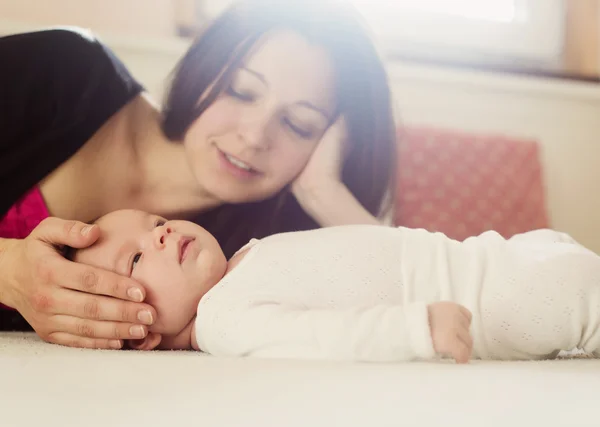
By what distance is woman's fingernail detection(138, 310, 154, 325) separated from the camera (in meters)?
0.71

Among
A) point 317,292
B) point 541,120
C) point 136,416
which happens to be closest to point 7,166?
point 317,292

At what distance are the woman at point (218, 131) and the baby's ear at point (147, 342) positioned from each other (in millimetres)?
194

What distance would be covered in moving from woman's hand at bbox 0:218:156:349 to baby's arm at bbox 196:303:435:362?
0.12 m

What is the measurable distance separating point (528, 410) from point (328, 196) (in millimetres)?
843

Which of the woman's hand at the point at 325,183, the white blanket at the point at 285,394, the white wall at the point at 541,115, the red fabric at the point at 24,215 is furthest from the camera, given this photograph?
the white wall at the point at 541,115

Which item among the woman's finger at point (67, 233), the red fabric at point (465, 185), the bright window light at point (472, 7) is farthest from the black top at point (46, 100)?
the bright window light at point (472, 7)

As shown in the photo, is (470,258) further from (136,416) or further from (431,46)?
(431,46)

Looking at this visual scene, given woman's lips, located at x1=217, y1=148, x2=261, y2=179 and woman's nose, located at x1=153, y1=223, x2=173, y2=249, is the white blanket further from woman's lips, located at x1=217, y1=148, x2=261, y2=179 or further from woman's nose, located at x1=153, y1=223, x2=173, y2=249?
woman's lips, located at x1=217, y1=148, x2=261, y2=179

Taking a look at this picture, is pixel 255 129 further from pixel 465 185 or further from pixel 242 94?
pixel 465 185

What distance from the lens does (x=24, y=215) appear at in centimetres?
97

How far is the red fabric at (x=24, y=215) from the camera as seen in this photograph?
3.15 ft

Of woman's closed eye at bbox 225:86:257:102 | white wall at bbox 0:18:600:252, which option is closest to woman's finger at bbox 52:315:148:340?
woman's closed eye at bbox 225:86:257:102

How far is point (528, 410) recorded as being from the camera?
15.8 inches

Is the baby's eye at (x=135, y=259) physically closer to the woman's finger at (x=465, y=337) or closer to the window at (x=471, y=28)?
the woman's finger at (x=465, y=337)
